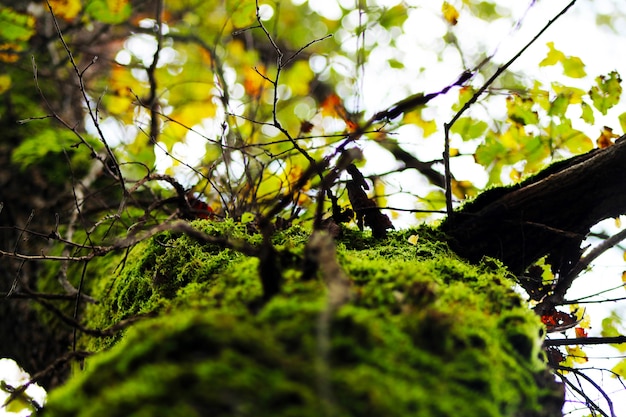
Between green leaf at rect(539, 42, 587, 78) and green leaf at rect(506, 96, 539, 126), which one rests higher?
green leaf at rect(539, 42, 587, 78)

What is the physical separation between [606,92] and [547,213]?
121cm

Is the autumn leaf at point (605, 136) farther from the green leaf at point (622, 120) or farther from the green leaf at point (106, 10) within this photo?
the green leaf at point (106, 10)

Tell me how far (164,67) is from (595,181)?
5471 millimetres

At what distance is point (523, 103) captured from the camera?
9.30 ft

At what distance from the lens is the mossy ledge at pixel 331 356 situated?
0.65 metres

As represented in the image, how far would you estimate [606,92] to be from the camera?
2.54 meters

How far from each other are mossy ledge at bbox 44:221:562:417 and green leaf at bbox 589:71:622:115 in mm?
1875

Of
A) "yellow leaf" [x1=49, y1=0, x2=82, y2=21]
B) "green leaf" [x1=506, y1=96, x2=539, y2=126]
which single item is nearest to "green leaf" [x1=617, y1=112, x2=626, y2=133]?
"green leaf" [x1=506, y1=96, x2=539, y2=126]

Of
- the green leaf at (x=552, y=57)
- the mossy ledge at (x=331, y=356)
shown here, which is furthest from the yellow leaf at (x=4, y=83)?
the green leaf at (x=552, y=57)

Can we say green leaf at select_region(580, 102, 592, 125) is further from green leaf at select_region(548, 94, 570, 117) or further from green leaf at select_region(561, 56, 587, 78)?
green leaf at select_region(561, 56, 587, 78)

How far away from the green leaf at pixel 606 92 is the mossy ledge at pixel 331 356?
188 centimetres

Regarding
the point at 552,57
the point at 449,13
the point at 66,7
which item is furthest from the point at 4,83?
the point at 552,57

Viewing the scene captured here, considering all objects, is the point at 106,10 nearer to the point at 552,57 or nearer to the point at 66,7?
the point at 66,7

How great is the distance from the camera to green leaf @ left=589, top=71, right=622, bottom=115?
2508 mm
